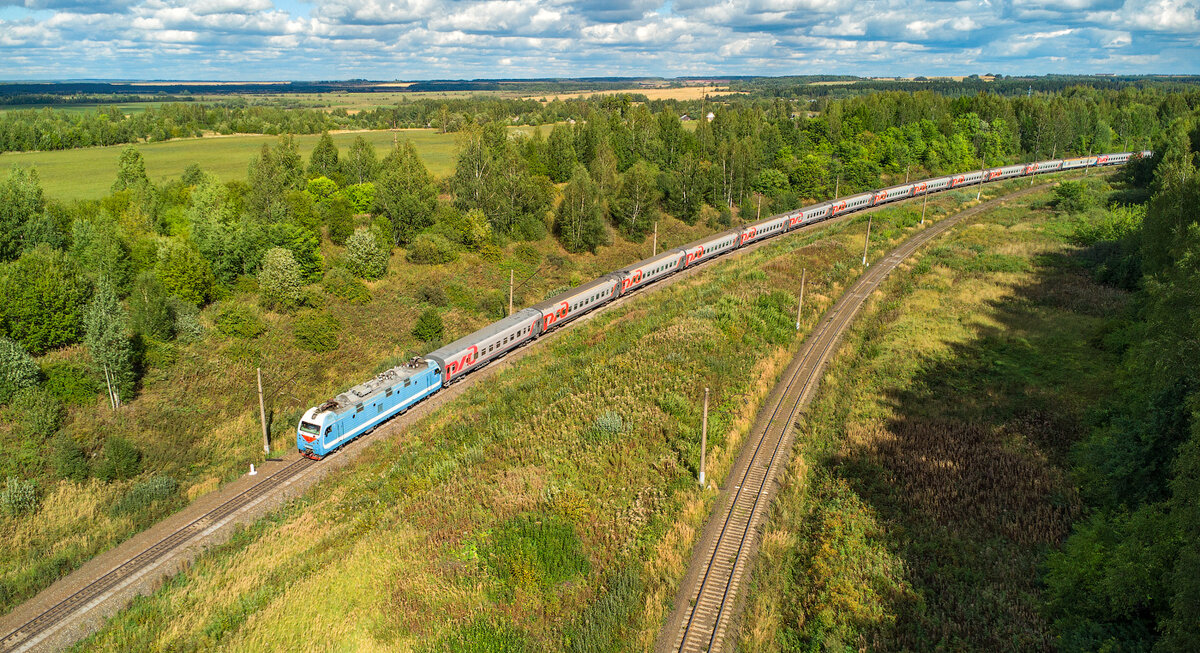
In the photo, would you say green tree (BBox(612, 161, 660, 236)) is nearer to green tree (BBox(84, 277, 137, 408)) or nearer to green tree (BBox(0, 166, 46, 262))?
green tree (BBox(84, 277, 137, 408))

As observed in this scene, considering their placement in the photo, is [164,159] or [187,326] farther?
[164,159]

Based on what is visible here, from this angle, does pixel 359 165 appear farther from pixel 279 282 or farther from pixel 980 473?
pixel 980 473

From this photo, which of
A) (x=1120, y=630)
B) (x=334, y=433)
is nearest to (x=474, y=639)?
(x=334, y=433)

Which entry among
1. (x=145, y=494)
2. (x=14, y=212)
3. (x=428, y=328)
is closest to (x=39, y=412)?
(x=145, y=494)

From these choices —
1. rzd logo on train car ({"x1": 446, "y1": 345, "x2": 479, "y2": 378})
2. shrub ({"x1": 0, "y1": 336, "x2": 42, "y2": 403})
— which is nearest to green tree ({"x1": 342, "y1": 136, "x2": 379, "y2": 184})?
rzd logo on train car ({"x1": 446, "y1": 345, "x2": 479, "y2": 378})

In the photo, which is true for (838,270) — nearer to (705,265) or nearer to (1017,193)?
(705,265)

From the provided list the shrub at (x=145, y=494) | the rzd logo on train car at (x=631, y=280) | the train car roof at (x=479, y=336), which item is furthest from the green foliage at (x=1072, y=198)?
the shrub at (x=145, y=494)
